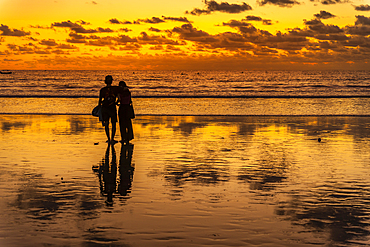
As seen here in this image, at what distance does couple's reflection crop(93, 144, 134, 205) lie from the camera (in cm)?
765

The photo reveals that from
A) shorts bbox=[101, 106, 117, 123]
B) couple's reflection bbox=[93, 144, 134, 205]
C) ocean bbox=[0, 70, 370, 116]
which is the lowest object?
couple's reflection bbox=[93, 144, 134, 205]

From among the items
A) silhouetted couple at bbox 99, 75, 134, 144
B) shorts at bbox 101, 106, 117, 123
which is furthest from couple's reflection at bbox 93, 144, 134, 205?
shorts at bbox 101, 106, 117, 123

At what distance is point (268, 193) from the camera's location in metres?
7.53

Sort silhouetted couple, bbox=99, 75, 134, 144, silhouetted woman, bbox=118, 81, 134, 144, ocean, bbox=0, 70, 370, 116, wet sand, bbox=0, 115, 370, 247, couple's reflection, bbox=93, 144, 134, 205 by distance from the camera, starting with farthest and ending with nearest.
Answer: ocean, bbox=0, 70, 370, 116
silhouetted couple, bbox=99, 75, 134, 144
silhouetted woman, bbox=118, 81, 134, 144
couple's reflection, bbox=93, 144, 134, 205
wet sand, bbox=0, 115, 370, 247

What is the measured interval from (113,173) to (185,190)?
1.99 metres

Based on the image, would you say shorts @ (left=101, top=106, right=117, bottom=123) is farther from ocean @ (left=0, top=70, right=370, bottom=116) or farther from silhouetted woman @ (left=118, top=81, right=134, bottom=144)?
ocean @ (left=0, top=70, right=370, bottom=116)

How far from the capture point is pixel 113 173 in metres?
9.21

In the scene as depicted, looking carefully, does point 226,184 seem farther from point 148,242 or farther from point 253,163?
point 148,242

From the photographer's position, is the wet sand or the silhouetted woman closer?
the wet sand

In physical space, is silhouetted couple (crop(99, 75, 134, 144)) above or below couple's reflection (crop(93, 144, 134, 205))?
above

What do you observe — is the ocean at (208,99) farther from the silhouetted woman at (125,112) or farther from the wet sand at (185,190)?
the wet sand at (185,190)

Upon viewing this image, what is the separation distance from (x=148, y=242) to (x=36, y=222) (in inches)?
61.1

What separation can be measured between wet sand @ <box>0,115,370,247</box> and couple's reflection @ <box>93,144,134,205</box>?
0.02m

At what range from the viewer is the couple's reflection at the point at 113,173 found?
301 inches
